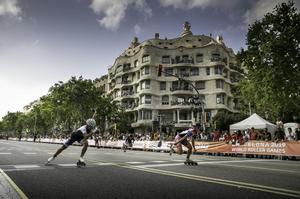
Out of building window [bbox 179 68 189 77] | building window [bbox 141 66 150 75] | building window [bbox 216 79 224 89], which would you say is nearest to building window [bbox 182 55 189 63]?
building window [bbox 179 68 189 77]

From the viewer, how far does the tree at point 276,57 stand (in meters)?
24.4

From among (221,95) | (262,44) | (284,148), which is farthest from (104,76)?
(284,148)

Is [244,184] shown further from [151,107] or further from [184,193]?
[151,107]

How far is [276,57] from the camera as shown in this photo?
24438 mm

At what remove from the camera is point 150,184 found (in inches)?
233

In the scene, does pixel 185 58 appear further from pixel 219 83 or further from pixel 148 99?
pixel 148 99

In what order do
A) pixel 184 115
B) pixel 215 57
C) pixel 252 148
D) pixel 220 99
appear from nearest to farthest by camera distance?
pixel 252 148
pixel 220 99
pixel 184 115
pixel 215 57

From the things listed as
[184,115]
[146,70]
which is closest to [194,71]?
[184,115]

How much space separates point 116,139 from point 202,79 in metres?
30.5

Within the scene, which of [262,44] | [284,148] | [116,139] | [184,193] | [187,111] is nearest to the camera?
[184,193]

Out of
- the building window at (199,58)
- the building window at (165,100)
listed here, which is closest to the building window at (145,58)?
the building window at (165,100)

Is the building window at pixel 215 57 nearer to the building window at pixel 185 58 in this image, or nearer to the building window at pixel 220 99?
the building window at pixel 185 58

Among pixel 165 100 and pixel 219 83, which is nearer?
pixel 219 83

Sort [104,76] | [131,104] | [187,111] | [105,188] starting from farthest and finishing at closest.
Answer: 1. [104,76]
2. [131,104]
3. [187,111]
4. [105,188]
